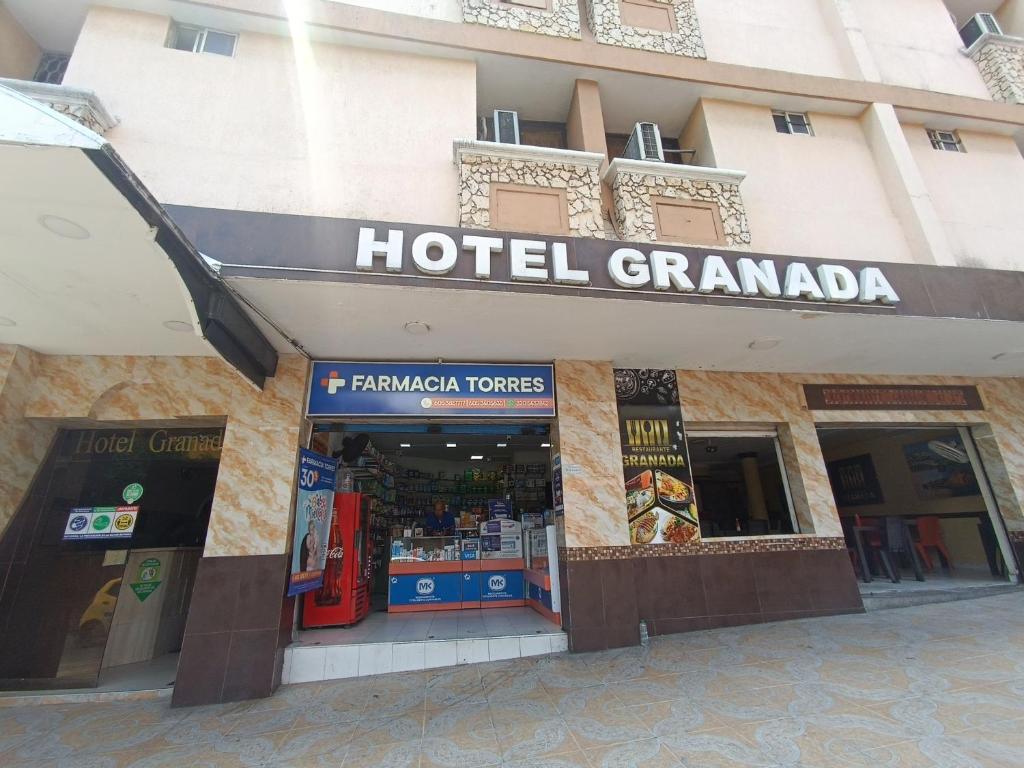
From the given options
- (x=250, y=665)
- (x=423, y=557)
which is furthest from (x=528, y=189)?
(x=250, y=665)

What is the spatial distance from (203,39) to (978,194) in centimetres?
1091

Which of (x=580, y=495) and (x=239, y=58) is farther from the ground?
(x=239, y=58)

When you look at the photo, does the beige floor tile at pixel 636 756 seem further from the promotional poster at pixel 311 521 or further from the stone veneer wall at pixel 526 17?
the stone veneer wall at pixel 526 17

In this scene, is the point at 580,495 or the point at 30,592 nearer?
the point at 30,592

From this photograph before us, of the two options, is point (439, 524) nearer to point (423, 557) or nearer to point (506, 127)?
point (423, 557)

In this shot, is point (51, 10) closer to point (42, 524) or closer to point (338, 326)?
point (338, 326)

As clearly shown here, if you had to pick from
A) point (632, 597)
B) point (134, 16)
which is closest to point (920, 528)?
point (632, 597)

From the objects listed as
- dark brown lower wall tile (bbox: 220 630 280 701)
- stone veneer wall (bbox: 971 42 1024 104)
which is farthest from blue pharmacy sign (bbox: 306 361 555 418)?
stone veneer wall (bbox: 971 42 1024 104)

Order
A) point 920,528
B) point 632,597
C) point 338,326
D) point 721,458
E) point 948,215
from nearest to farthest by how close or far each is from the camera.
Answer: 1. point 338,326
2. point 632,597
3. point 948,215
4. point 920,528
5. point 721,458

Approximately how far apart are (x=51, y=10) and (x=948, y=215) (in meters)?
11.9

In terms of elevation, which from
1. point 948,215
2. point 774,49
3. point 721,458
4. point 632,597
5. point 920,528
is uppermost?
point 774,49

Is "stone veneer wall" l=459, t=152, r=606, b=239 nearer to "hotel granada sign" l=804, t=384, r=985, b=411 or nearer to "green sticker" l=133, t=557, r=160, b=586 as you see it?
"hotel granada sign" l=804, t=384, r=985, b=411

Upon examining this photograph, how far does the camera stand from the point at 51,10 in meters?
5.49

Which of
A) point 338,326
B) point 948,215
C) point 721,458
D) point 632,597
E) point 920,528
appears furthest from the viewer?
point 721,458
